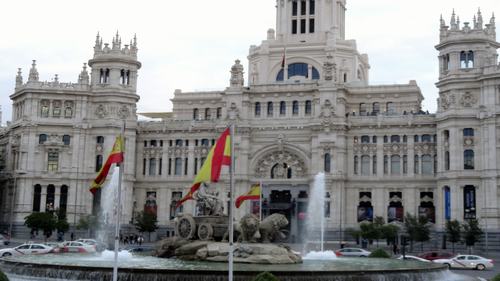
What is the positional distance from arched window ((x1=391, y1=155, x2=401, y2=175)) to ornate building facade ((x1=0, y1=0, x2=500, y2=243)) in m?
0.13

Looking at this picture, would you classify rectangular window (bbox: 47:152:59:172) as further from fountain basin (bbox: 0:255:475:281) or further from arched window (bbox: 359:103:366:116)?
fountain basin (bbox: 0:255:475:281)

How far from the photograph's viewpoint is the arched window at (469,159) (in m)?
86.1

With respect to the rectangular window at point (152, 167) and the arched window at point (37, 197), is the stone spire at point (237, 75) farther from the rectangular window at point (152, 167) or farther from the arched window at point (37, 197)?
the arched window at point (37, 197)

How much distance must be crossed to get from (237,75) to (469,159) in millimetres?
33954

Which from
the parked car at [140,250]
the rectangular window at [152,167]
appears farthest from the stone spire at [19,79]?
the parked car at [140,250]

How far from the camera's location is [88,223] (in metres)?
89.0

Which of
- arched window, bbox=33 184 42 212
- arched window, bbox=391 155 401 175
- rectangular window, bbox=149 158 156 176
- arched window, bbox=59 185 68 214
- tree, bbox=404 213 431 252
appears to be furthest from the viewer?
rectangular window, bbox=149 158 156 176

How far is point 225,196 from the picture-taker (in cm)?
9800

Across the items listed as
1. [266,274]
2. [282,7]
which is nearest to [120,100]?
[282,7]

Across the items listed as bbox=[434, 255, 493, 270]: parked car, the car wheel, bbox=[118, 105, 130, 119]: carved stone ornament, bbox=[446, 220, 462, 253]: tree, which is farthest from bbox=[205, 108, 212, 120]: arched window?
the car wheel

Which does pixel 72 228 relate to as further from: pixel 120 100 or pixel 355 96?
pixel 355 96

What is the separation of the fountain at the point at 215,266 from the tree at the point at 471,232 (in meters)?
36.7

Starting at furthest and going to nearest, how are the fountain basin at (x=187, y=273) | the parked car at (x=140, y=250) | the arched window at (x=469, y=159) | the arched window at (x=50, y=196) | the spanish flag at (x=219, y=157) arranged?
the arched window at (x=50, y=196), the arched window at (x=469, y=159), the parked car at (x=140, y=250), the fountain basin at (x=187, y=273), the spanish flag at (x=219, y=157)

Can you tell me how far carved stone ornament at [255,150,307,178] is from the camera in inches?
3841
